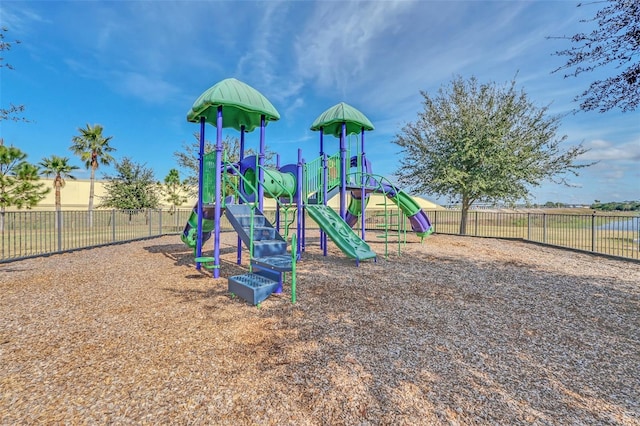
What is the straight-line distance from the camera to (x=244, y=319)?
Result: 409 cm

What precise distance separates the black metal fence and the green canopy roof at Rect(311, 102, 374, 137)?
130 inches

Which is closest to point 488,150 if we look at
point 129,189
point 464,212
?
point 464,212

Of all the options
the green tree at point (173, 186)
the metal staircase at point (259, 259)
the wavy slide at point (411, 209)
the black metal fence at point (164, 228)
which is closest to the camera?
the metal staircase at point (259, 259)

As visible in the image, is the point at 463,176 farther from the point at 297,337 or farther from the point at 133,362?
the point at 133,362

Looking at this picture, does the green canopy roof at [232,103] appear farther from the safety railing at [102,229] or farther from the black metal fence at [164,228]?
the safety railing at [102,229]

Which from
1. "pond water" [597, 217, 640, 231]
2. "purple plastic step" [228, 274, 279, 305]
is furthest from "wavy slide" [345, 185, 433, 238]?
"purple plastic step" [228, 274, 279, 305]

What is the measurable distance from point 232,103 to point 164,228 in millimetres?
12894

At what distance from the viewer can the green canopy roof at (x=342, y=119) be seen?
31.7 ft

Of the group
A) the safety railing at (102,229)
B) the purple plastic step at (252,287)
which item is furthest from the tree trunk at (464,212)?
the safety railing at (102,229)

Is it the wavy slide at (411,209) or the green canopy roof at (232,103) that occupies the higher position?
the green canopy roof at (232,103)

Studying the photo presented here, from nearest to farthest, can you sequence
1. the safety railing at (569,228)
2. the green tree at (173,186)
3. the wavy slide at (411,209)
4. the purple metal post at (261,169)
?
the purple metal post at (261,169)
the safety railing at (569,228)
the wavy slide at (411,209)
the green tree at (173,186)

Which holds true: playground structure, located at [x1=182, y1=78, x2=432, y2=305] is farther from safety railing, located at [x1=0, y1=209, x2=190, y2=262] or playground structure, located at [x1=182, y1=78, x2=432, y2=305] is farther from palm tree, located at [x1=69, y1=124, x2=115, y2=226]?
palm tree, located at [x1=69, y1=124, x2=115, y2=226]

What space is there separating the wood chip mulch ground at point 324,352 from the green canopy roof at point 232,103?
3747mm

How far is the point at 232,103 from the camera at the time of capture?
6117 mm
